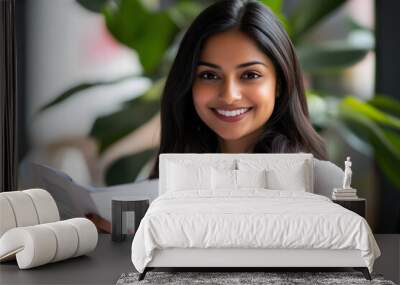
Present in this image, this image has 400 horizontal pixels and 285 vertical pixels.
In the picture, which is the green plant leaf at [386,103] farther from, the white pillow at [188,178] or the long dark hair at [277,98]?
the white pillow at [188,178]

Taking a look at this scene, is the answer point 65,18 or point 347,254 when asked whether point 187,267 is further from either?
point 65,18

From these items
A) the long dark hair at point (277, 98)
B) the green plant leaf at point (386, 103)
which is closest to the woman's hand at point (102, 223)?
the long dark hair at point (277, 98)

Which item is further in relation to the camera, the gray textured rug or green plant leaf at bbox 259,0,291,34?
green plant leaf at bbox 259,0,291,34

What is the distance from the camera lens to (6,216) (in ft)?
16.5

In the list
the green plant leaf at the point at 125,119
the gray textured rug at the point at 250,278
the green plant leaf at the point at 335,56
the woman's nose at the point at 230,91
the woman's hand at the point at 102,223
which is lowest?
the woman's hand at the point at 102,223

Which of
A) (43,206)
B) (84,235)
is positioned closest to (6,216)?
(43,206)

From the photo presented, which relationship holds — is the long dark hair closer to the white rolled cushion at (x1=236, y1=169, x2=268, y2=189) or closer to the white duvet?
the white rolled cushion at (x1=236, y1=169, x2=268, y2=189)

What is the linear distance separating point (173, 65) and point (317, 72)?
1.38 meters

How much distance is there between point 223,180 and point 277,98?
3.55 feet

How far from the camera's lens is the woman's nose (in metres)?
6.24

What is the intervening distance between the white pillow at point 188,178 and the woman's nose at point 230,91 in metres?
0.78

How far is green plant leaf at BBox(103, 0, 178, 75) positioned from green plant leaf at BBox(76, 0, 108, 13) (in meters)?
0.06

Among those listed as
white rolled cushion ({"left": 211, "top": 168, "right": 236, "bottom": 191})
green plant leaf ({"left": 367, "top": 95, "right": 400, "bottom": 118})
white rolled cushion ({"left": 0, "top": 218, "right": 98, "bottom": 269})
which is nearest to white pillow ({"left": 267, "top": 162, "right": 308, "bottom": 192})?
white rolled cushion ({"left": 211, "top": 168, "right": 236, "bottom": 191})

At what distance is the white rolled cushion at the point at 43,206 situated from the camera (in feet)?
17.4
